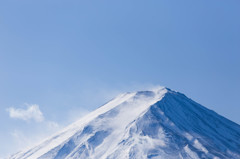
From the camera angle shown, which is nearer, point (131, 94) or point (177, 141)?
point (177, 141)

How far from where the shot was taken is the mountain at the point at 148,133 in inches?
3164

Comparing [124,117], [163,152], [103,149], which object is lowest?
[163,152]

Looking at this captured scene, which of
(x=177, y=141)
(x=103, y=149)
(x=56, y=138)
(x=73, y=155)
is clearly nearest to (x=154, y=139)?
(x=177, y=141)

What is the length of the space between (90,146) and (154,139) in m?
12.8

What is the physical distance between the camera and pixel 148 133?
8588cm

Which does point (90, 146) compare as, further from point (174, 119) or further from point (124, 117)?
point (174, 119)

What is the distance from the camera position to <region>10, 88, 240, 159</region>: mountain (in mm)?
80375

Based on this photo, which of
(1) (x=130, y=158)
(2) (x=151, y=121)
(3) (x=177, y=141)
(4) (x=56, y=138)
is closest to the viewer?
(1) (x=130, y=158)

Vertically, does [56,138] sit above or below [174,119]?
above

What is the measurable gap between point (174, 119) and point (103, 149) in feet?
63.8

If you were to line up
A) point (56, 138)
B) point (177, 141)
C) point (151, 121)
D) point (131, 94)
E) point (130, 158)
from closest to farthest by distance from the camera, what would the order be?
point (130, 158), point (177, 141), point (151, 121), point (56, 138), point (131, 94)

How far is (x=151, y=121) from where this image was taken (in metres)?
90.2

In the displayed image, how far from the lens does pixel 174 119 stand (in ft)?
311

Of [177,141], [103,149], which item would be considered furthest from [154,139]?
[103,149]
